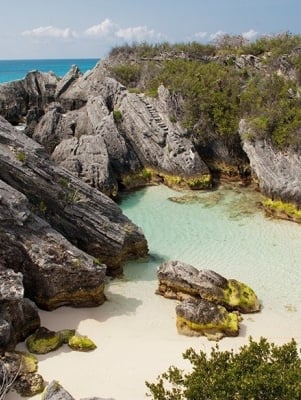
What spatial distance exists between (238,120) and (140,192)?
8.56 meters

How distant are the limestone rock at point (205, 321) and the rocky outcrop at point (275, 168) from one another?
11.5 meters

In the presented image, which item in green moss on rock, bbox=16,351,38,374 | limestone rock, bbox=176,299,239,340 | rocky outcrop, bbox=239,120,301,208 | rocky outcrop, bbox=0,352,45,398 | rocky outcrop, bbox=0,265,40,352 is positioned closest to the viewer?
rocky outcrop, bbox=0,352,45,398

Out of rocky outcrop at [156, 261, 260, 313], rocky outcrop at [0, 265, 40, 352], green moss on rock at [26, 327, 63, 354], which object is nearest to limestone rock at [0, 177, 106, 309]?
rocky outcrop at [0, 265, 40, 352]

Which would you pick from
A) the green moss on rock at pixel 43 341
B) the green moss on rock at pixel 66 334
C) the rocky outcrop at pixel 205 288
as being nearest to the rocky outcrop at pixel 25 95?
the rocky outcrop at pixel 205 288

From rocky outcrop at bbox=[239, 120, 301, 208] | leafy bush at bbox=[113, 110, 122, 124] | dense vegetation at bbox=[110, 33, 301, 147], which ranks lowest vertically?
rocky outcrop at bbox=[239, 120, 301, 208]

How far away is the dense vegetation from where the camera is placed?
27844 mm

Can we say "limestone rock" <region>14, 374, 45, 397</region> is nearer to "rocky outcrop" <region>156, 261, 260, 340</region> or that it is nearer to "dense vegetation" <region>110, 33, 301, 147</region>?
"rocky outcrop" <region>156, 261, 260, 340</region>

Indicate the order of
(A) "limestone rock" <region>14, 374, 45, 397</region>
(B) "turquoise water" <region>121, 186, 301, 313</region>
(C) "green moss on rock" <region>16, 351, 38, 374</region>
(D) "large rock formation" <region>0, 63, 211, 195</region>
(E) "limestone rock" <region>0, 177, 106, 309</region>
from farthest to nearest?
(D) "large rock formation" <region>0, 63, 211, 195</region>, (B) "turquoise water" <region>121, 186, 301, 313</region>, (E) "limestone rock" <region>0, 177, 106, 309</region>, (C) "green moss on rock" <region>16, 351, 38, 374</region>, (A) "limestone rock" <region>14, 374, 45, 397</region>

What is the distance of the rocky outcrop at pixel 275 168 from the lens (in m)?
24.4

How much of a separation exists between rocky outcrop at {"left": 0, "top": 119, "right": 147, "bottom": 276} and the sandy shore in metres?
1.85

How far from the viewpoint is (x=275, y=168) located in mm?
25922

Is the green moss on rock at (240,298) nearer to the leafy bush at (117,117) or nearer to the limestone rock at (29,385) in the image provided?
the limestone rock at (29,385)

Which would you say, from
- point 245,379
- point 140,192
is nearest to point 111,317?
point 245,379

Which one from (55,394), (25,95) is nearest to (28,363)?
(55,394)
